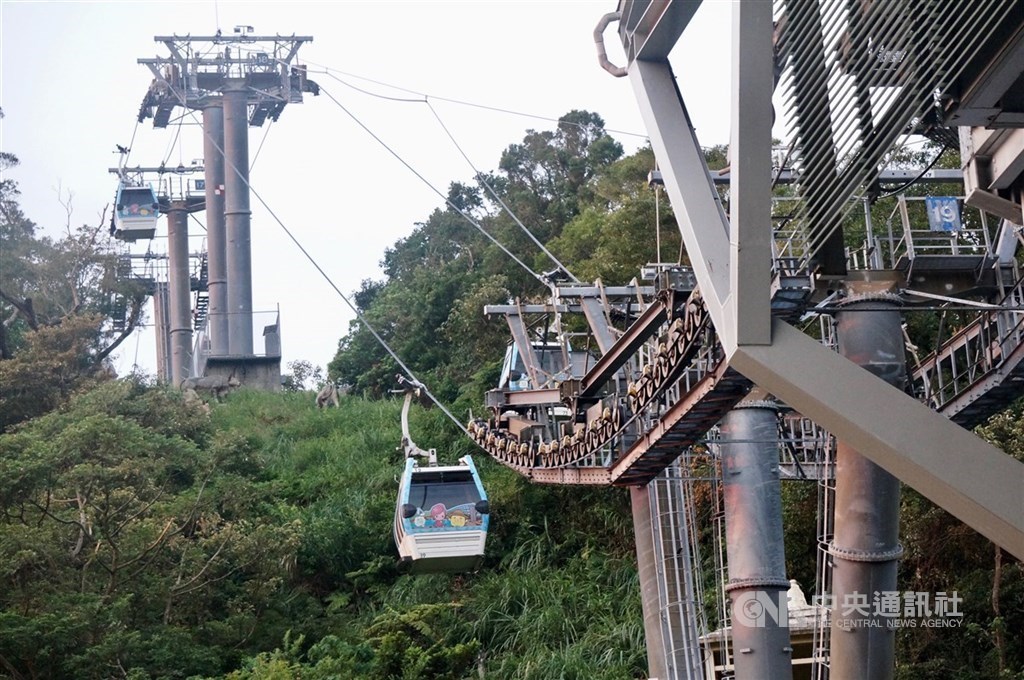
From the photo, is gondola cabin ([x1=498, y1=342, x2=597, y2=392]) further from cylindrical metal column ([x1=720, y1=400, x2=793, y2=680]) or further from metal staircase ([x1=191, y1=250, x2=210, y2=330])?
metal staircase ([x1=191, y1=250, x2=210, y2=330])

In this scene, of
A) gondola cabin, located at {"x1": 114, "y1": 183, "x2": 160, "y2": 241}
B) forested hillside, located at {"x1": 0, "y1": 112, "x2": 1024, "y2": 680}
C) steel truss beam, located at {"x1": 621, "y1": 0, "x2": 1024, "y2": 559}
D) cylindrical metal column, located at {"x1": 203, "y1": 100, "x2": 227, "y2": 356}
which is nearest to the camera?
steel truss beam, located at {"x1": 621, "y1": 0, "x2": 1024, "y2": 559}

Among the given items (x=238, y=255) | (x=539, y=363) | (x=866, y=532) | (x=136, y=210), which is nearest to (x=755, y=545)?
(x=866, y=532)

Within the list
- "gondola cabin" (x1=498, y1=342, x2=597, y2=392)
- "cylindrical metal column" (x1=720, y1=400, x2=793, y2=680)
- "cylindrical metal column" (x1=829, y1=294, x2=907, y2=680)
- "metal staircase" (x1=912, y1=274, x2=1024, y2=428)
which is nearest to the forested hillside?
"gondola cabin" (x1=498, y1=342, x2=597, y2=392)

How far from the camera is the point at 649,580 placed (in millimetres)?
13547

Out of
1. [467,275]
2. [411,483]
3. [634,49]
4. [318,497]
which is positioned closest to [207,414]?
[318,497]

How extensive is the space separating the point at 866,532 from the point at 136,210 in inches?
1259

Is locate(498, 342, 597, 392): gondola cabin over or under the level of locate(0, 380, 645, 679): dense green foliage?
over

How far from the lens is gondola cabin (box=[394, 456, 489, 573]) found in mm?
19422

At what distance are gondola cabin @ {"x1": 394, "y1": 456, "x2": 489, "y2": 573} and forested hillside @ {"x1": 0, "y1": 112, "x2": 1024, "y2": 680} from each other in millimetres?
944

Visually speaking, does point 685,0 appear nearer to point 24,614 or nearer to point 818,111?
point 818,111

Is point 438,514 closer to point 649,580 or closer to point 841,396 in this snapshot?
point 649,580

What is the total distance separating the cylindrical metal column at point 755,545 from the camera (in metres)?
10.4

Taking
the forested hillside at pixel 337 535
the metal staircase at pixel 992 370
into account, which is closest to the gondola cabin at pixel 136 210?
the forested hillside at pixel 337 535

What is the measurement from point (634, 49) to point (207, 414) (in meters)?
22.5
